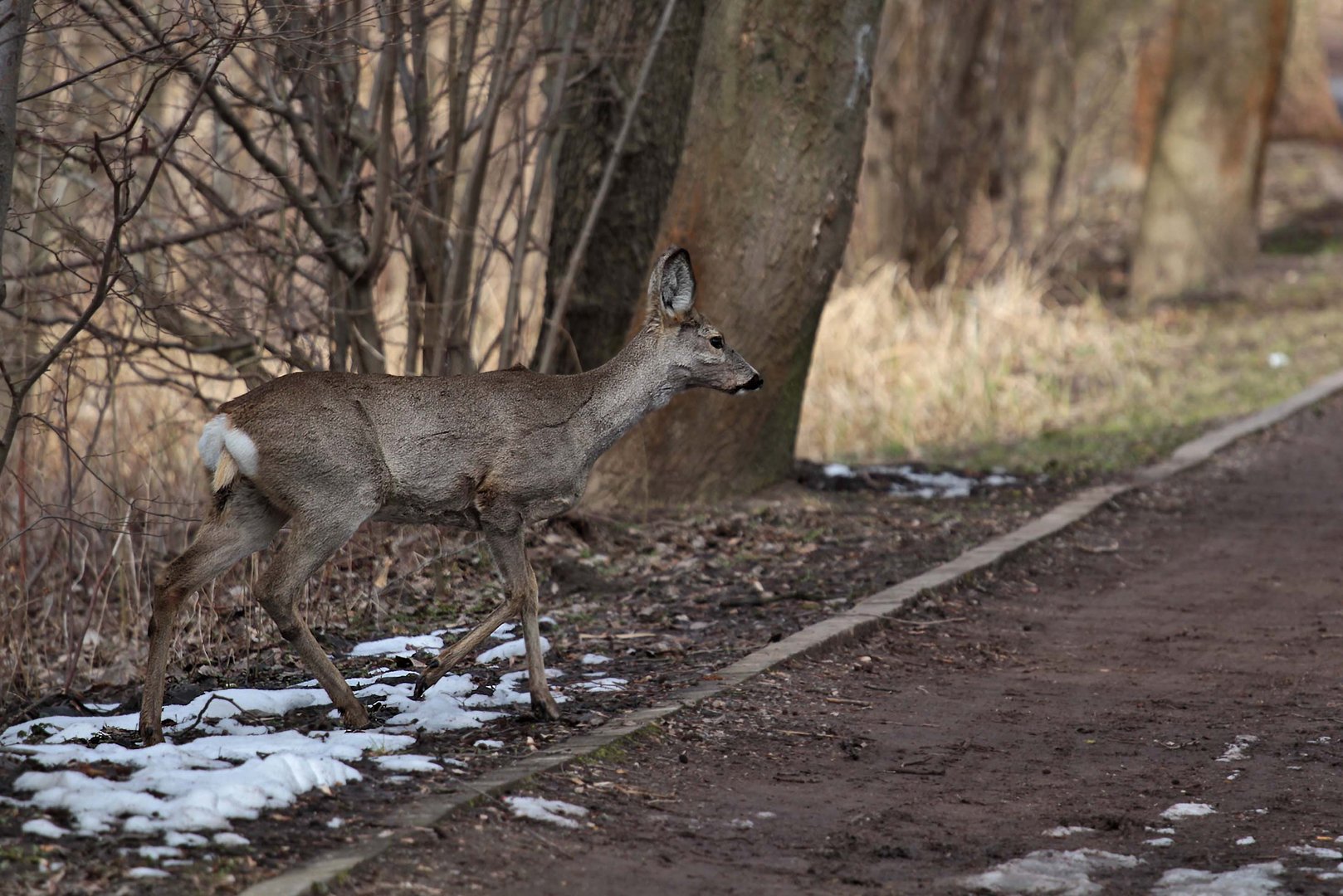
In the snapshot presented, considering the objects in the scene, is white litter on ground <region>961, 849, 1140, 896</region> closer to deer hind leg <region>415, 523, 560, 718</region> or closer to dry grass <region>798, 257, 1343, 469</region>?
deer hind leg <region>415, 523, 560, 718</region>

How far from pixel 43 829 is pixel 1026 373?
12.8 meters

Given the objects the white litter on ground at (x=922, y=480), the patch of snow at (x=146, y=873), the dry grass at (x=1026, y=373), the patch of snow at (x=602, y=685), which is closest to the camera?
the patch of snow at (x=146, y=873)

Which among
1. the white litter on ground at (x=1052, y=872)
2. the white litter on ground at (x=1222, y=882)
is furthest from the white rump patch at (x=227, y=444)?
the white litter on ground at (x=1222, y=882)

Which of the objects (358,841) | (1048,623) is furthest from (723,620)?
(358,841)

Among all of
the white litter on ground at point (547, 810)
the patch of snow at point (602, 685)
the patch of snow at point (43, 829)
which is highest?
the patch of snow at point (43, 829)

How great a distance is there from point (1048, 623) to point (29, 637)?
14.7 feet

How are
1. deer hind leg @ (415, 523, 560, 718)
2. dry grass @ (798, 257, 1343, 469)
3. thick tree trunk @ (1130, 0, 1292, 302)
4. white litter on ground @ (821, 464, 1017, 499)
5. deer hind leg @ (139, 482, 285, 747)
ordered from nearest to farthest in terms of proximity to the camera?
deer hind leg @ (139, 482, 285, 747) < deer hind leg @ (415, 523, 560, 718) < white litter on ground @ (821, 464, 1017, 499) < dry grass @ (798, 257, 1343, 469) < thick tree trunk @ (1130, 0, 1292, 302)

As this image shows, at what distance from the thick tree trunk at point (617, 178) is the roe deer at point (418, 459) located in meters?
4.02

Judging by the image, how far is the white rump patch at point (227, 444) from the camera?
5297mm

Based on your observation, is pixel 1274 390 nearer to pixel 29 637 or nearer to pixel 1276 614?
pixel 1276 614

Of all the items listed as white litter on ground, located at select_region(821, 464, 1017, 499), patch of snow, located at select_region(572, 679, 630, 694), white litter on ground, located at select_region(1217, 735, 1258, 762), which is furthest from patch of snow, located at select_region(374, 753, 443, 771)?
white litter on ground, located at select_region(821, 464, 1017, 499)

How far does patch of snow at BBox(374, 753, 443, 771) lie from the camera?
199 inches

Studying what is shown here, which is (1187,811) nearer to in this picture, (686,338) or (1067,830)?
(1067,830)

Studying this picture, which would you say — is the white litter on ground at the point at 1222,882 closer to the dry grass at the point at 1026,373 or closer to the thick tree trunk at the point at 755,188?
the thick tree trunk at the point at 755,188
